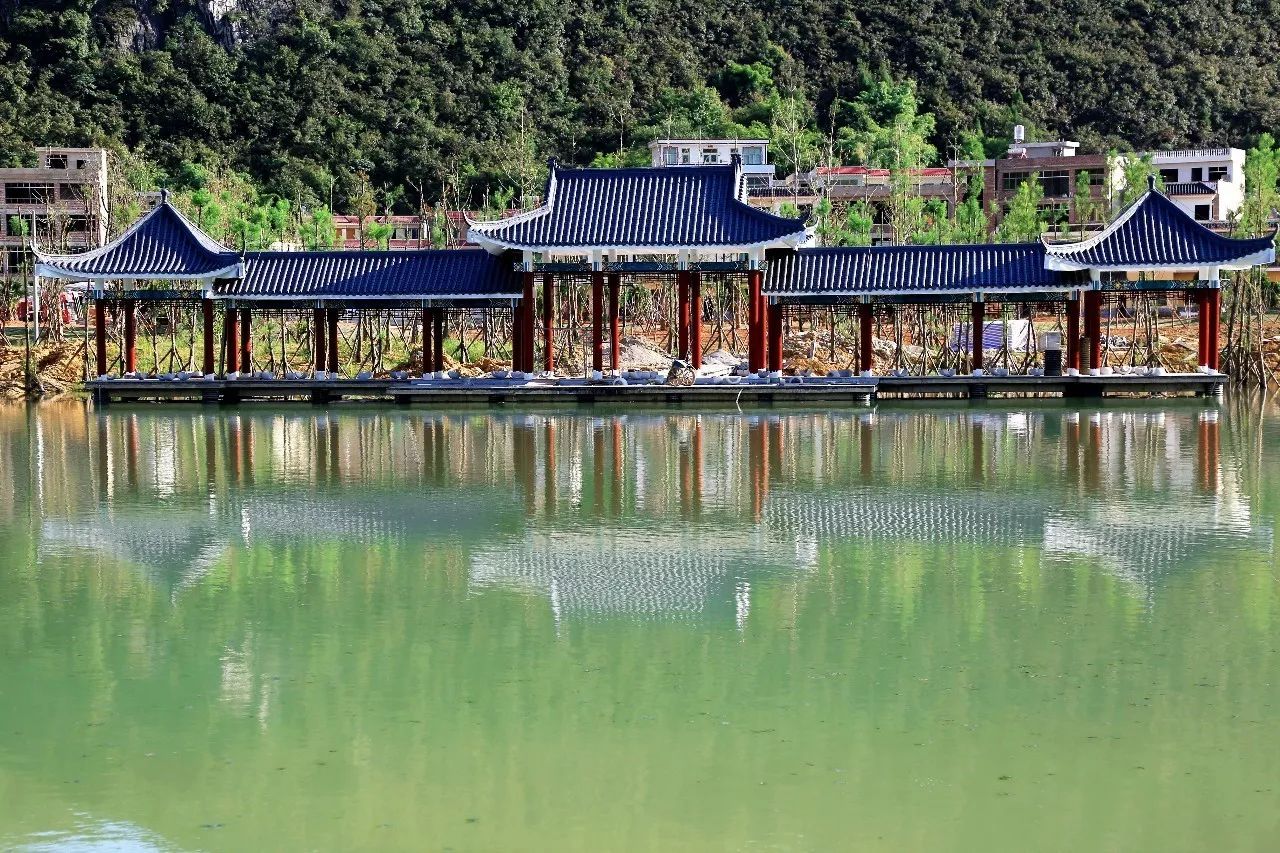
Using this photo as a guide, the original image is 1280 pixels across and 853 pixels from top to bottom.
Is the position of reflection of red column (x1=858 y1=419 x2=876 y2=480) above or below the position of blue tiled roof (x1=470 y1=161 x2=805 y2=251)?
below

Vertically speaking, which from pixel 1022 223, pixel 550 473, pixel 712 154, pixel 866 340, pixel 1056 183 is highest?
pixel 712 154

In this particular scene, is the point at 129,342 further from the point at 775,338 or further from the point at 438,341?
the point at 775,338

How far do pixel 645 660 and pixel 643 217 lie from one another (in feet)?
89.4

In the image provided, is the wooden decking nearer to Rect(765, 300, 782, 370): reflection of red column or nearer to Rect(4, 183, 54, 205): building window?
Rect(765, 300, 782, 370): reflection of red column

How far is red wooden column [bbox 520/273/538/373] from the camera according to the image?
38406 mm

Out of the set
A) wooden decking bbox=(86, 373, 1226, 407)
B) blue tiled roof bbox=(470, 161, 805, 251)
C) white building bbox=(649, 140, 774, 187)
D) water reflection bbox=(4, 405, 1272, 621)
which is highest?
white building bbox=(649, 140, 774, 187)

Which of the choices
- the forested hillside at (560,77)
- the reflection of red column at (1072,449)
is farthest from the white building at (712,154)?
the reflection of red column at (1072,449)

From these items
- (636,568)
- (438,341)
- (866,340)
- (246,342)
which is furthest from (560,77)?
(636,568)

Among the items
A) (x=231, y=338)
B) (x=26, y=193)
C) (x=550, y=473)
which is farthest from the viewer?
(x=26, y=193)

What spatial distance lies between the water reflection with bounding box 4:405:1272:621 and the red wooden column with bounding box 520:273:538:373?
619cm

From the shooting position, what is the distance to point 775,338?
38.5m

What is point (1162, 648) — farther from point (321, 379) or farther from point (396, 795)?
point (321, 379)

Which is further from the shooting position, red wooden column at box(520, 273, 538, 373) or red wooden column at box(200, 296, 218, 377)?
red wooden column at box(200, 296, 218, 377)

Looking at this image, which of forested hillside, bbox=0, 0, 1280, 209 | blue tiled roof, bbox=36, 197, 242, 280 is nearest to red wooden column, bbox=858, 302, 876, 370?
blue tiled roof, bbox=36, 197, 242, 280
